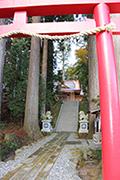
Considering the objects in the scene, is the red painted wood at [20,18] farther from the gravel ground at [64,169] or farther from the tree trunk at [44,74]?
the tree trunk at [44,74]

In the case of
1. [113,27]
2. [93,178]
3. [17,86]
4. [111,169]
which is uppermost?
[17,86]

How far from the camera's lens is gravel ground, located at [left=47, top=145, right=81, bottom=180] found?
5455 mm

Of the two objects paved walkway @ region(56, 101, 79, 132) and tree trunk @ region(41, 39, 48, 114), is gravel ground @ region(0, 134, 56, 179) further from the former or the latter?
paved walkway @ region(56, 101, 79, 132)

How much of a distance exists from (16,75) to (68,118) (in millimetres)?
5760

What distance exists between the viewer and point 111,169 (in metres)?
2.50

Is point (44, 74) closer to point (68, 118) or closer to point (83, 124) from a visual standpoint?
point (83, 124)

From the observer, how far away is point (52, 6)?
302 centimetres

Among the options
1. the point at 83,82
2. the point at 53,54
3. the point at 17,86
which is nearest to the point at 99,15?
the point at 17,86

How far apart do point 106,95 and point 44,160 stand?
4.85m

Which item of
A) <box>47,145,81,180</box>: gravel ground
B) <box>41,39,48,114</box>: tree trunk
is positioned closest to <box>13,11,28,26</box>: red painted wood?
<box>47,145,81,180</box>: gravel ground

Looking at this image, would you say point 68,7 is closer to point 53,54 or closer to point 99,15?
point 99,15

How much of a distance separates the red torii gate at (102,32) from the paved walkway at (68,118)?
12780 millimetres

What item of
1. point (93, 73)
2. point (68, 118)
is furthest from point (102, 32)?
point (68, 118)

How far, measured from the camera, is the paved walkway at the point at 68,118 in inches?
622
